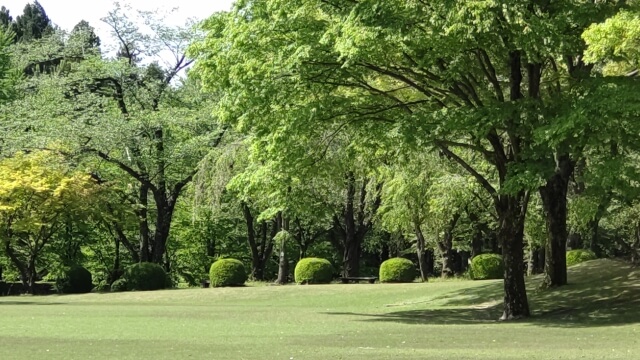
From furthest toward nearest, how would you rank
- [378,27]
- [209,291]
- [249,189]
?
[209,291]
[249,189]
[378,27]

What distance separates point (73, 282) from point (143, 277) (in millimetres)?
3864

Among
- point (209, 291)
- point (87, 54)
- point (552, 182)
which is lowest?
point (209, 291)

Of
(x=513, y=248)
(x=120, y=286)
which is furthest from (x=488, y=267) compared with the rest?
(x=120, y=286)

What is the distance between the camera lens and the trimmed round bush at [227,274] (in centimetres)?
3934

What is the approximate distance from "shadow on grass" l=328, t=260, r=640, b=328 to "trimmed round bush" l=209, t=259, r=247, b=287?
14011mm

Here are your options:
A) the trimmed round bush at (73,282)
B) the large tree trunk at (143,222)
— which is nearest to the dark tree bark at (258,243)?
the large tree trunk at (143,222)

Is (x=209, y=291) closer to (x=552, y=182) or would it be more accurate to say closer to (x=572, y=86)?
(x=552, y=182)

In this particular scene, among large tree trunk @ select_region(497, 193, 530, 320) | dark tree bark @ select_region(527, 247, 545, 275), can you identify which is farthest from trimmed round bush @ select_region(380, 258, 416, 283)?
large tree trunk @ select_region(497, 193, 530, 320)


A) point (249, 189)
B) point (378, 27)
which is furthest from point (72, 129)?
point (378, 27)

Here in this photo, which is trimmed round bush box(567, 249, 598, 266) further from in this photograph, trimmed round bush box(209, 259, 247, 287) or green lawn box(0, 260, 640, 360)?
trimmed round bush box(209, 259, 247, 287)

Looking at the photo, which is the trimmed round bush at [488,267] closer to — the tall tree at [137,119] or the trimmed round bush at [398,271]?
the trimmed round bush at [398,271]

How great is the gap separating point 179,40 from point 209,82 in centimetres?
2614

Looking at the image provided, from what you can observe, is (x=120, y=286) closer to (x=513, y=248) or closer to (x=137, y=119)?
(x=137, y=119)

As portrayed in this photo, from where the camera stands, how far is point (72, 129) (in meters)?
40.3
